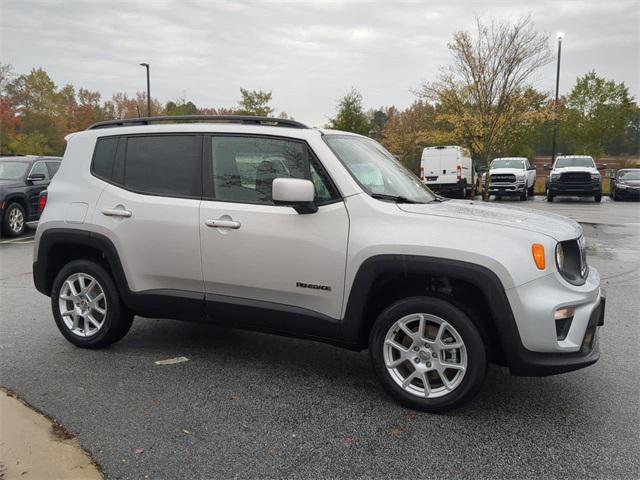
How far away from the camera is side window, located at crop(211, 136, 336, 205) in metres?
3.75

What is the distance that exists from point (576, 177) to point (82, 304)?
21167 mm

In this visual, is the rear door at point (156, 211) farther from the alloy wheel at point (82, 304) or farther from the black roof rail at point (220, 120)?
the alloy wheel at point (82, 304)

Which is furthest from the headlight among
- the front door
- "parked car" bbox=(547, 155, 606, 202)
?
"parked car" bbox=(547, 155, 606, 202)

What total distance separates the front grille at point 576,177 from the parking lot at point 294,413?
1813 centimetres

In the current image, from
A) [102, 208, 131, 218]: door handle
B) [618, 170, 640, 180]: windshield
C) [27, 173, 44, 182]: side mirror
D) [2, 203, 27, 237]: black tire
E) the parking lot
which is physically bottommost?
the parking lot

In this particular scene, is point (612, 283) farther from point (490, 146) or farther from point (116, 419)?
point (490, 146)

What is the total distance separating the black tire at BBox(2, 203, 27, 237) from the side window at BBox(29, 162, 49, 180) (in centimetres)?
98

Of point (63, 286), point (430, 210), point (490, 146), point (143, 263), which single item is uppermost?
point (490, 146)

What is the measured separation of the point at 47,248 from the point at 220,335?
169 cm

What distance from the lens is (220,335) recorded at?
499cm

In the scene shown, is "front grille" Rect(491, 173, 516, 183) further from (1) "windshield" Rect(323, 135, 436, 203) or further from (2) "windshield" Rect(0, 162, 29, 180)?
(1) "windshield" Rect(323, 135, 436, 203)

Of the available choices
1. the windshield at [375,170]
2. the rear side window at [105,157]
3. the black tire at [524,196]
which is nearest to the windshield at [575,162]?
the black tire at [524,196]

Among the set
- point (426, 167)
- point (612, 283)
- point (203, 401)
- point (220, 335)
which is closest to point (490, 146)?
point (426, 167)

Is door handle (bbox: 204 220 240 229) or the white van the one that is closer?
door handle (bbox: 204 220 240 229)
